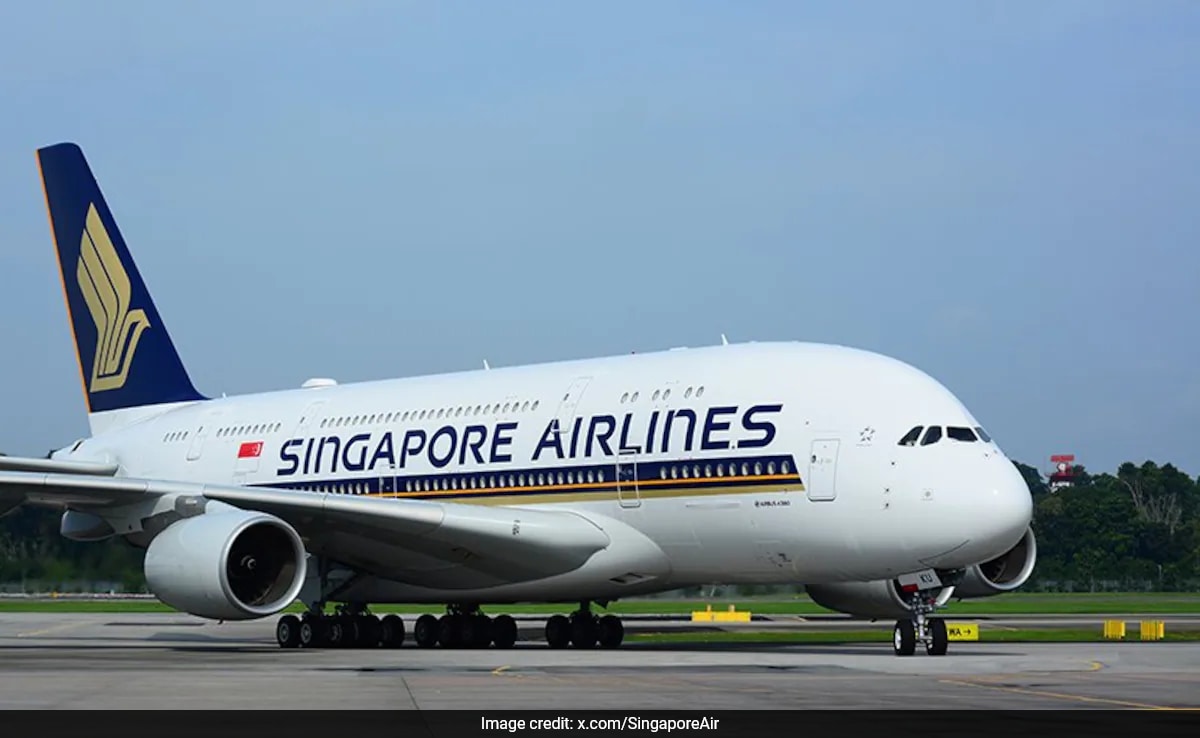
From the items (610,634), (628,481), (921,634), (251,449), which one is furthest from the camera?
(251,449)

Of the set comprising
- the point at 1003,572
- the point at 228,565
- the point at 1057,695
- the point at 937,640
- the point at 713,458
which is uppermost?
the point at 713,458

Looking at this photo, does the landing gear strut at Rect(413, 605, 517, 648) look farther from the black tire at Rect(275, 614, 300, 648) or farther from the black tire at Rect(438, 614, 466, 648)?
the black tire at Rect(275, 614, 300, 648)

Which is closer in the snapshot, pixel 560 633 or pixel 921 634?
pixel 921 634

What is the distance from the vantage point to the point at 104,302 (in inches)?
1459

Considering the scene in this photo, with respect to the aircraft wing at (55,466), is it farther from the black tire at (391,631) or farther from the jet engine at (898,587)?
the jet engine at (898,587)

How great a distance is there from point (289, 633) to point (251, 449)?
495 centimetres

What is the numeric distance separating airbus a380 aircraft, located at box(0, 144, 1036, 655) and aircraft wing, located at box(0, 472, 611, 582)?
43 mm

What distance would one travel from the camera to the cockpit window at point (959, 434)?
23609 millimetres

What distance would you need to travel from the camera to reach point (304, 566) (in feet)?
85.3

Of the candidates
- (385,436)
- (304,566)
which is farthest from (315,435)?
(304,566)

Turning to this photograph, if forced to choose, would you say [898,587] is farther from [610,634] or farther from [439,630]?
[439,630]

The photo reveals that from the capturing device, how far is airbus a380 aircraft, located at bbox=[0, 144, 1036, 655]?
2361cm

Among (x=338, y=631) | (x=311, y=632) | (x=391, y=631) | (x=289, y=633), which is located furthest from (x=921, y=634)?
(x=289, y=633)
